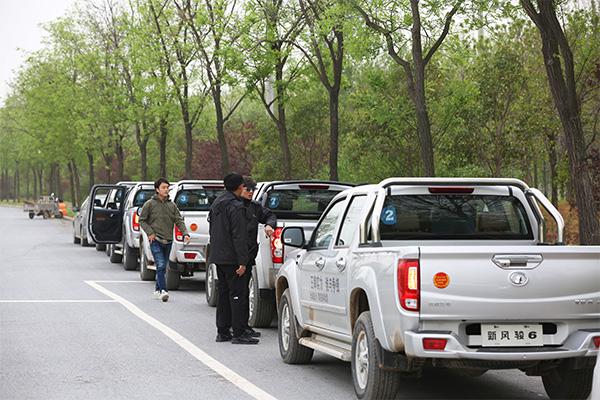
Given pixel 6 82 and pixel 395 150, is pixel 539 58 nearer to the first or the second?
pixel 395 150

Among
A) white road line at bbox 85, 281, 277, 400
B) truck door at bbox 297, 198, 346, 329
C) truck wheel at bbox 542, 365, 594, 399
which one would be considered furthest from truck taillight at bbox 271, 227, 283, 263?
truck wheel at bbox 542, 365, 594, 399

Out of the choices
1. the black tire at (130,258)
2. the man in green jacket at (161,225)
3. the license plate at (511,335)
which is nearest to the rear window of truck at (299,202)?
the man in green jacket at (161,225)

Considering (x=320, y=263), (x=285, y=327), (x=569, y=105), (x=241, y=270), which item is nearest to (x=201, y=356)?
(x=285, y=327)

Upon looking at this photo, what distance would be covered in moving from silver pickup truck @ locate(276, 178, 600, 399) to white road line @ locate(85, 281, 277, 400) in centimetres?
76

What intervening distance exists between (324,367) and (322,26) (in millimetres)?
18646

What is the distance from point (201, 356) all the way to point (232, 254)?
1.41m

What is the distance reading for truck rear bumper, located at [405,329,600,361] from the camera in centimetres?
823

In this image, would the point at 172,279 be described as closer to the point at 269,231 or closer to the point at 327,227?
the point at 269,231

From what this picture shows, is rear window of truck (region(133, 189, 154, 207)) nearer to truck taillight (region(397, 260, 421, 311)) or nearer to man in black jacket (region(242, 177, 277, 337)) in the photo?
man in black jacket (region(242, 177, 277, 337))

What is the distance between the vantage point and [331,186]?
609 inches

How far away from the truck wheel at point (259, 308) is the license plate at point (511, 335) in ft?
21.0

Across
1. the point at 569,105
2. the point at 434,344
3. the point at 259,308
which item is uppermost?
the point at 569,105

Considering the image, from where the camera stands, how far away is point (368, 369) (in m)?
8.92

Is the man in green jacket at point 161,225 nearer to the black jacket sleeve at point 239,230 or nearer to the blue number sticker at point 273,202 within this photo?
the blue number sticker at point 273,202
